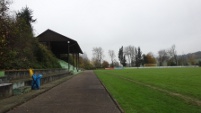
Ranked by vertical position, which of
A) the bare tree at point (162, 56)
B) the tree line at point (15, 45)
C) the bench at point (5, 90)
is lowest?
the bench at point (5, 90)

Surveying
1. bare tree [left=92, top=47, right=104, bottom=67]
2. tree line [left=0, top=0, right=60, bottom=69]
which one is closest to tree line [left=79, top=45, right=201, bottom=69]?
bare tree [left=92, top=47, right=104, bottom=67]

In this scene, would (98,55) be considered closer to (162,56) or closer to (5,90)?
(162,56)

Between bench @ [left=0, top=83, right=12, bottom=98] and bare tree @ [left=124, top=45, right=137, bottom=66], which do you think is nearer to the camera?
bench @ [left=0, top=83, right=12, bottom=98]

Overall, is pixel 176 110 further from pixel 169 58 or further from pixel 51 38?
pixel 169 58

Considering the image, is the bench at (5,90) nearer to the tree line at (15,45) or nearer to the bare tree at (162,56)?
the tree line at (15,45)

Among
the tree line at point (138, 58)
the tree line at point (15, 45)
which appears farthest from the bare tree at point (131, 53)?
the tree line at point (15, 45)

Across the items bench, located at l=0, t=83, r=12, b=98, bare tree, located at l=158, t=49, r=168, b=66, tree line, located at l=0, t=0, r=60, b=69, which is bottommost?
bench, located at l=0, t=83, r=12, b=98

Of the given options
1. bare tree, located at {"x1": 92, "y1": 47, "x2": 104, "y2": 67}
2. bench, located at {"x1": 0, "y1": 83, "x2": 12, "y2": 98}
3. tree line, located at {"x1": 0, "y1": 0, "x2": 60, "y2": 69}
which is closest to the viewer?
bench, located at {"x1": 0, "y1": 83, "x2": 12, "y2": 98}

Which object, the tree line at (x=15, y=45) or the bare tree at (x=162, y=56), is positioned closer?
the tree line at (x=15, y=45)

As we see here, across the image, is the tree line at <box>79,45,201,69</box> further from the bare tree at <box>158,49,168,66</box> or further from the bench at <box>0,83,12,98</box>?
the bench at <box>0,83,12,98</box>

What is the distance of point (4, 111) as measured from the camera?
339 inches

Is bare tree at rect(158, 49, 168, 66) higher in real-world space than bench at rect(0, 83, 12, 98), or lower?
higher

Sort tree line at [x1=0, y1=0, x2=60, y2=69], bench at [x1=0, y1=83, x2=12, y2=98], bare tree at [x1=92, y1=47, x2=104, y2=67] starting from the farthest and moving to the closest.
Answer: bare tree at [x1=92, y1=47, x2=104, y2=67]
tree line at [x1=0, y1=0, x2=60, y2=69]
bench at [x1=0, y1=83, x2=12, y2=98]

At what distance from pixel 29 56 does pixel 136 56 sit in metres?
113
